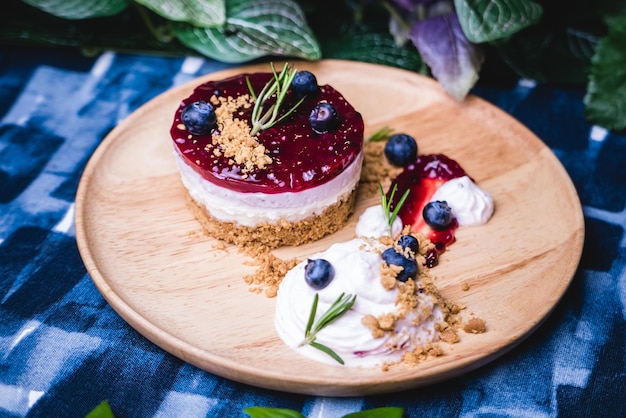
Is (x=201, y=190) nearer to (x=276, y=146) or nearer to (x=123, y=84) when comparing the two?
(x=276, y=146)

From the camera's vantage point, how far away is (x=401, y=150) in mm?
3164

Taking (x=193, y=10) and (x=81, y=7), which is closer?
(x=193, y=10)

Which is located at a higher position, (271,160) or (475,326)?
(271,160)

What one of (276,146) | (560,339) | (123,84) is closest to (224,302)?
(276,146)

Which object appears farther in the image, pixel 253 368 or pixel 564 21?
pixel 564 21

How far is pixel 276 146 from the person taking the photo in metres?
2.70

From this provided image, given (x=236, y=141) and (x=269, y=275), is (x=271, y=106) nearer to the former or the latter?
(x=236, y=141)

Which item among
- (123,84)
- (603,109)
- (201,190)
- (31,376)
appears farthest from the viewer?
(123,84)

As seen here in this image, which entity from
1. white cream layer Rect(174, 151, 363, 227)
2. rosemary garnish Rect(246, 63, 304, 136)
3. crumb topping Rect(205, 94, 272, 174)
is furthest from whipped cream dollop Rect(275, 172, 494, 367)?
rosemary garnish Rect(246, 63, 304, 136)

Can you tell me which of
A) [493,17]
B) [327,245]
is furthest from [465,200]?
[493,17]

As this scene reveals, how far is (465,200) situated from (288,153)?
30.3 inches

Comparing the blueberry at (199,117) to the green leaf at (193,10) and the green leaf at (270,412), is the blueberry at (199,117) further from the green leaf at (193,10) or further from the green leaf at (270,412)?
the green leaf at (270,412)

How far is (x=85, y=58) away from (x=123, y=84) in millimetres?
352

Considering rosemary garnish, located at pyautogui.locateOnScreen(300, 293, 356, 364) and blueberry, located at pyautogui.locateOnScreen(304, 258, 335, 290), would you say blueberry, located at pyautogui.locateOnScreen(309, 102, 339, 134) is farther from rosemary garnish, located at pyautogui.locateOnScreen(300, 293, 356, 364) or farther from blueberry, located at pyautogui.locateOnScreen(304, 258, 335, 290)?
rosemary garnish, located at pyautogui.locateOnScreen(300, 293, 356, 364)
